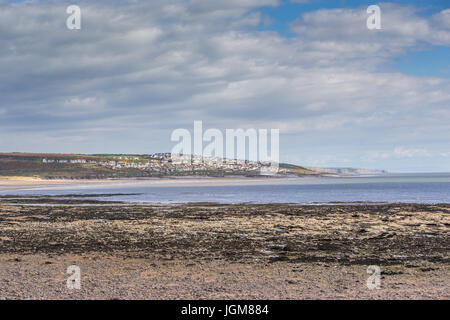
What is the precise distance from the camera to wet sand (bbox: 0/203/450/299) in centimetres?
1105

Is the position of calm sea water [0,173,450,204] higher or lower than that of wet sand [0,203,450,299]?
lower

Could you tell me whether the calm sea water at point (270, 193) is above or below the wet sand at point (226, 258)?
below

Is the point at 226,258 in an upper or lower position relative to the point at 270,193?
upper

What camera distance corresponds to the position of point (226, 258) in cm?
1534

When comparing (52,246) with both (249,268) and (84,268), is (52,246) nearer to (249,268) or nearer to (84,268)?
(84,268)

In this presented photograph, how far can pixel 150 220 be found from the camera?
27.6 m

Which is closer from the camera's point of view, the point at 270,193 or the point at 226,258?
the point at 226,258

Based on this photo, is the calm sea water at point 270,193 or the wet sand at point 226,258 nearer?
the wet sand at point 226,258

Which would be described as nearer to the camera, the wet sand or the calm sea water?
the wet sand

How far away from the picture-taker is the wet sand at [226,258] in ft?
36.3

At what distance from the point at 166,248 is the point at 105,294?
22.1 feet
